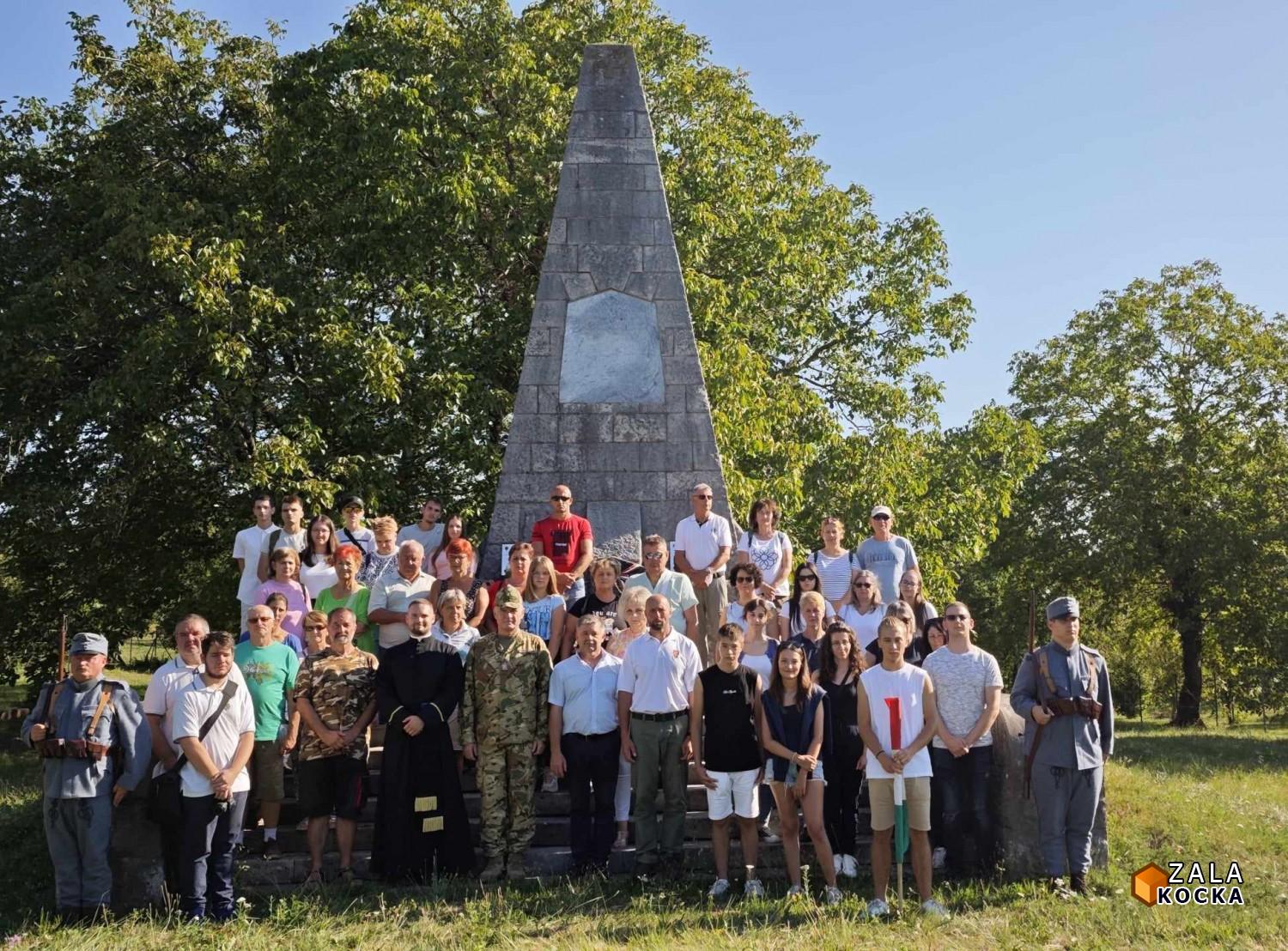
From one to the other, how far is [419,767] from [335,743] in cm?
47

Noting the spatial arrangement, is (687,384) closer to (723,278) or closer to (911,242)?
(723,278)

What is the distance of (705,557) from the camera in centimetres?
850

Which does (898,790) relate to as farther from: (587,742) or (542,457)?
(542,457)

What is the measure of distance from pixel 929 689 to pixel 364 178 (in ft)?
36.1

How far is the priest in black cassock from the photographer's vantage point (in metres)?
6.32

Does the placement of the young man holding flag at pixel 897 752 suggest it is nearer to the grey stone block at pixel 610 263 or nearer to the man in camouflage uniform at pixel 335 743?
the man in camouflage uniform at pixel 335 743

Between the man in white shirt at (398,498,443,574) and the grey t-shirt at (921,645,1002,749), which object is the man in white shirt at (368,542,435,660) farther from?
the grey t-shirt at (921,645,1002,749)

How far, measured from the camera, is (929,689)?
5984 millimetres

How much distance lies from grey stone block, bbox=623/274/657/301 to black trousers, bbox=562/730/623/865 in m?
4.79

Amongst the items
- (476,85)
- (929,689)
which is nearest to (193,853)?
(929,689)

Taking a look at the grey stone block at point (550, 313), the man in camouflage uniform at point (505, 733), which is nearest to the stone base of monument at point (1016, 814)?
the man in camouflage uniform at point (505, 733)

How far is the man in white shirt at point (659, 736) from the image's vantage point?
6285mm

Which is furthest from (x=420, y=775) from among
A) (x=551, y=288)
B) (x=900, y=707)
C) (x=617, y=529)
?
(x=551, y=288)

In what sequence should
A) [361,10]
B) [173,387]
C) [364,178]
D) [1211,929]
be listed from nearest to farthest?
[1211,929] < [173,387] < [364,178] < [361,10]
